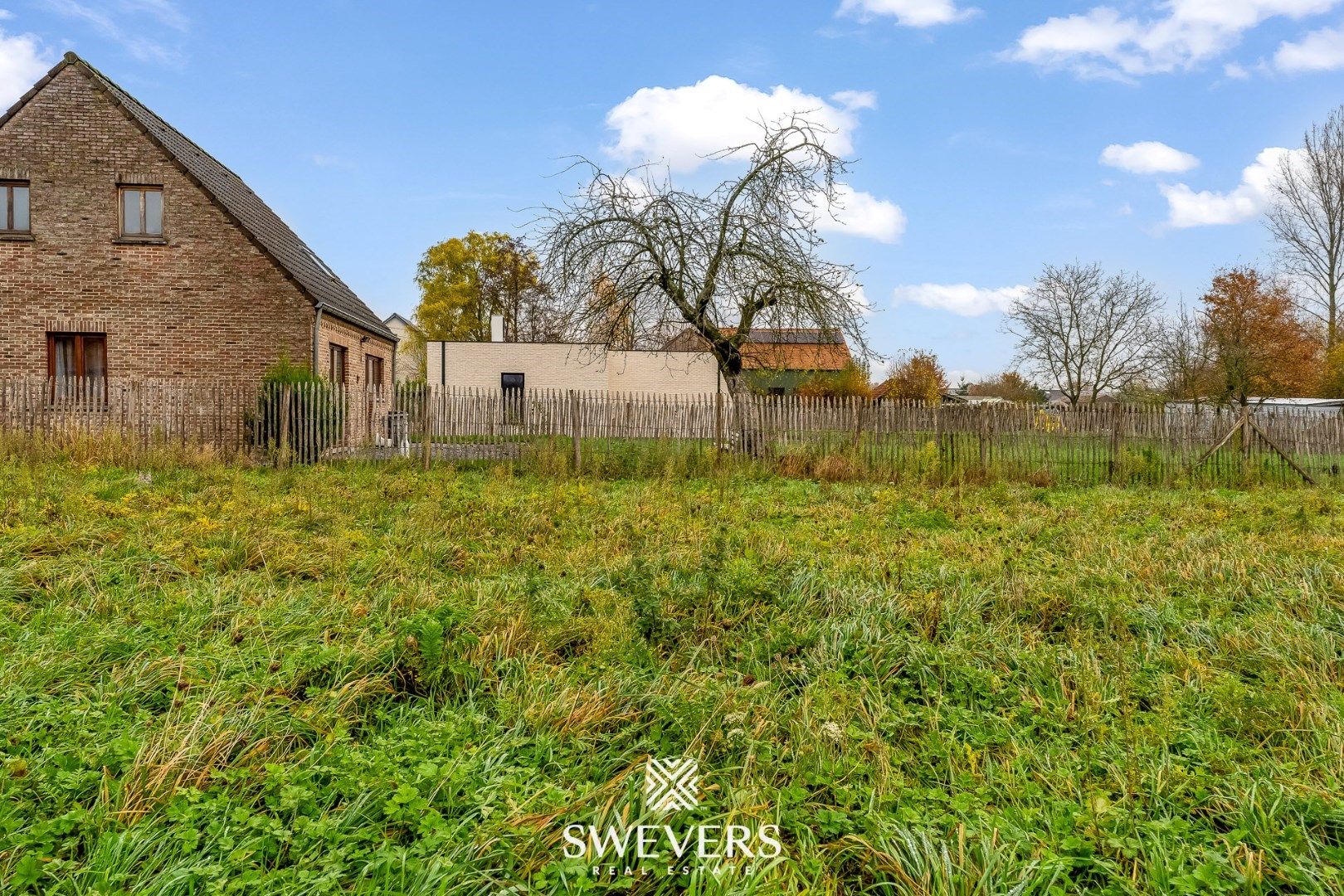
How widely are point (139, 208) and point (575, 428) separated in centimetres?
1030

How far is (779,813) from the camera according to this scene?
2701mm

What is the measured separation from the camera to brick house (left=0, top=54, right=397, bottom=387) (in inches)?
632

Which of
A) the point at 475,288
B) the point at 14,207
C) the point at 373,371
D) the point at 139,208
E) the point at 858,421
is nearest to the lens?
the point at 858,421

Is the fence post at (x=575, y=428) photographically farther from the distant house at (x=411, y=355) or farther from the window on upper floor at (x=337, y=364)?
the distant house at (x=411, y=355)

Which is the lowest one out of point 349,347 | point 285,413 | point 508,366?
point 285,413

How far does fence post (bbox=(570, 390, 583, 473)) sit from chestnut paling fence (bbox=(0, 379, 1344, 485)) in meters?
0.03

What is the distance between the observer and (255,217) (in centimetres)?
1878

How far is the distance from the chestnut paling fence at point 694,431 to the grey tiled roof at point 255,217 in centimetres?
365

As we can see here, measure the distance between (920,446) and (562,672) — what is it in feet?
37.3

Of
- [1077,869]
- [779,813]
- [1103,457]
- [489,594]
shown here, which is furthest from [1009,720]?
[1103,457]

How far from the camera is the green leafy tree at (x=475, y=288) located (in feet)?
154

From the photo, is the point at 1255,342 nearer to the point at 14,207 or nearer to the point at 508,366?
the point at 508,366

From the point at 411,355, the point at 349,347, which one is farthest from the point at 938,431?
the point at 411,355

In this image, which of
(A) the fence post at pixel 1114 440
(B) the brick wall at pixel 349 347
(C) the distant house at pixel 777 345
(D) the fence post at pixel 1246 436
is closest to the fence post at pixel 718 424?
(C) the distant house at pixel 777 345
